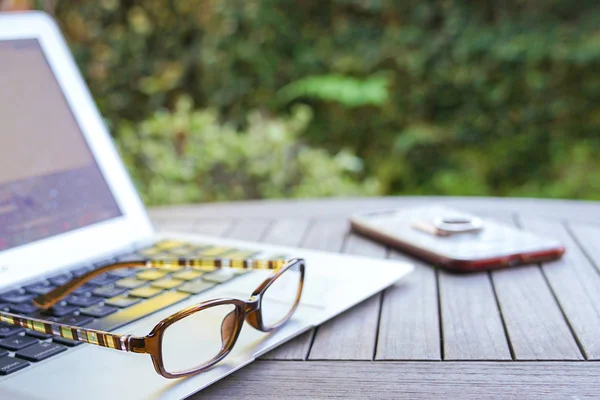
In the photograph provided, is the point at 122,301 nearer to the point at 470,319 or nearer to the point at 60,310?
the point at 60,310

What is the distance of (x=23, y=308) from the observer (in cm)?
74

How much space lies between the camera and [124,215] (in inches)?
39.4

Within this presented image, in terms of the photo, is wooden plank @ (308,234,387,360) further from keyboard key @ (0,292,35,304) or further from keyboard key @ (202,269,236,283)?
keyboard key @ (0,292,35,304)

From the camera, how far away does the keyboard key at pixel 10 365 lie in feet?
1.87

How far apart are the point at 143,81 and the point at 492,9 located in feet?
6.92

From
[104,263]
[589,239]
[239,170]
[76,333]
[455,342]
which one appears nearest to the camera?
[76,333]

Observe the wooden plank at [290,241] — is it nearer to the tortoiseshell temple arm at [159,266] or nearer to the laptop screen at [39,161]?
Answer: the tortoiseshell temple arm at [159,266]

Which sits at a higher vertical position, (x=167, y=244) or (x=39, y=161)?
(x=39, y=161)

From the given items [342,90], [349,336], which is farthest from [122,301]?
[342,90]

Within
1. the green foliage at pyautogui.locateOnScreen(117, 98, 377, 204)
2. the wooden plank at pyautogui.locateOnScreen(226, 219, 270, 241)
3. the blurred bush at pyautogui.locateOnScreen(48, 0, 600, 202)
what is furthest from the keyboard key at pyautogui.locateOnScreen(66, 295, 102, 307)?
the blurred bush at pyautogui.locateOnScreen(48, 0, 600, 202)

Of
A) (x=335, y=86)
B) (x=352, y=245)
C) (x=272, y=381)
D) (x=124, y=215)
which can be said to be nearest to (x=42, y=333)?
(x=272, y=381)

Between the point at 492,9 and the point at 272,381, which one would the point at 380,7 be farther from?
the point at 272,381

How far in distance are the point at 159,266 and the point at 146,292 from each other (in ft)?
0.20

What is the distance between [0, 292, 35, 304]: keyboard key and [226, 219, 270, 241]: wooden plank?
0.44 metres
